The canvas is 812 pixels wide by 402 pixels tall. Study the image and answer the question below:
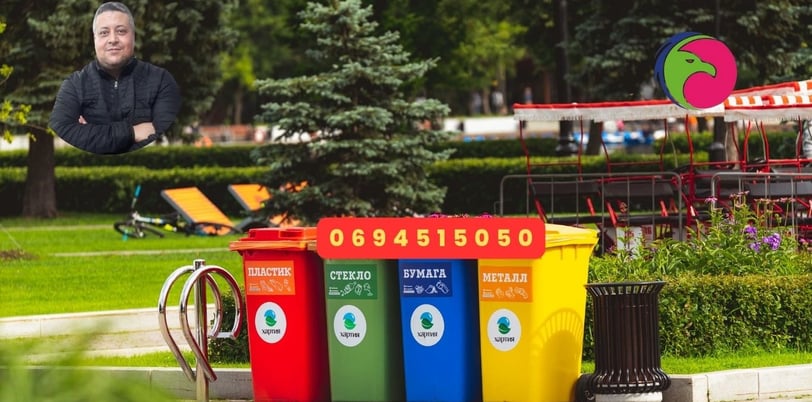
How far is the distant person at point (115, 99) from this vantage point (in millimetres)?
9656

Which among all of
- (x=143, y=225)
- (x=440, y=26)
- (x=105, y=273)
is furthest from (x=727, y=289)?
(x=440, y=26)

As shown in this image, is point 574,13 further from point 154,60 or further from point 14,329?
point 14,329

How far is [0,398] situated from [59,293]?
1433cm

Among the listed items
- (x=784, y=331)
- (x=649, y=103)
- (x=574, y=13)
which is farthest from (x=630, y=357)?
(x=574, y=13)

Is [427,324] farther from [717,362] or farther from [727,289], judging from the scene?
[727,289]

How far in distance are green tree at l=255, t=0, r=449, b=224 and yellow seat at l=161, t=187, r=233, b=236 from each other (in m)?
2.91

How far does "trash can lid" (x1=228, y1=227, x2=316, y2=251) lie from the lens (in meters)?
9.54

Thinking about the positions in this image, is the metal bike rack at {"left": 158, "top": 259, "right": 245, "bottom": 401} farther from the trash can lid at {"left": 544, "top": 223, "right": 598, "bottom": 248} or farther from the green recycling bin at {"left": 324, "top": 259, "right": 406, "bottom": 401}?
the trash can lid at {"left": 544, "top": 223, "right": 598, "bottom": 248}

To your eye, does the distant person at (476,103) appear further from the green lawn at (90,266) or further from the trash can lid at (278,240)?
the trash can lid at (278,240)

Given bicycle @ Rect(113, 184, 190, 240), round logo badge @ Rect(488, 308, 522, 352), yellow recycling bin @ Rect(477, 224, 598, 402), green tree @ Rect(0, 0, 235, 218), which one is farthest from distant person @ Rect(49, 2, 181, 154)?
green tree @ Rect(0, 0, 235, 218)

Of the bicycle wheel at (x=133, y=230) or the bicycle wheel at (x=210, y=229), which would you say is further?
the bicycle wheel at (x=210, y=229)

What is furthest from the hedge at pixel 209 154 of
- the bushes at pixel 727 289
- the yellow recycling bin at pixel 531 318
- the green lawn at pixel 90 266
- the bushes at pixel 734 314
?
the yellow recycling bin at pixel 531 318

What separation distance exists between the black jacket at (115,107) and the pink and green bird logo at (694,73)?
668cm

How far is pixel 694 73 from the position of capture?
15039 mm
